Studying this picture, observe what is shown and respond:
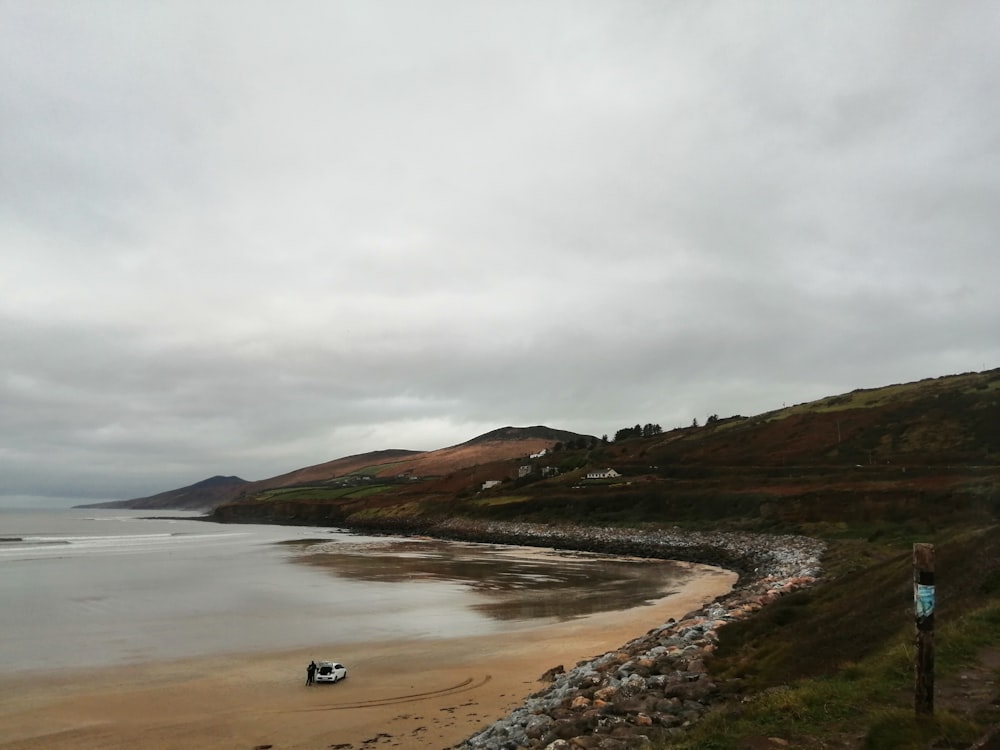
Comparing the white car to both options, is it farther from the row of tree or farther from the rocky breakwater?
the row of tree

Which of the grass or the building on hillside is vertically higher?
the building on hillside

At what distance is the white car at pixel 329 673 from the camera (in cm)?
1802

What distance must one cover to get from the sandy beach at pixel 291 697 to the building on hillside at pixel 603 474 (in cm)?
7989

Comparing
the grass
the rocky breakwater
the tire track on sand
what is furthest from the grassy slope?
the tire track on sand

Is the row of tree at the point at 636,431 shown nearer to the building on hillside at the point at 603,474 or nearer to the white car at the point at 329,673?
the building on hillside at the point at 603,474

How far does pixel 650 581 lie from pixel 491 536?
46871 millimetres

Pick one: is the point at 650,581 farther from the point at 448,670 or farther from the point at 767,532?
the point at 448,670

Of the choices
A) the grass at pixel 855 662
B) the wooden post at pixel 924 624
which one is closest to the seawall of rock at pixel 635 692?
the grass at pixel 855 662

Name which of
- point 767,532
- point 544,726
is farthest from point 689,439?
point 544,726

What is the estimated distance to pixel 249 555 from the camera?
6294 cm

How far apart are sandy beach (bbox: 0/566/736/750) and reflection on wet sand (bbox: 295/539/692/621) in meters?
7.37

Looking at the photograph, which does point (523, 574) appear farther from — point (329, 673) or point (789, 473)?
point (789, 473)

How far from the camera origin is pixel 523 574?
44438 mm

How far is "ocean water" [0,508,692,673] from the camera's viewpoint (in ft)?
78.8
